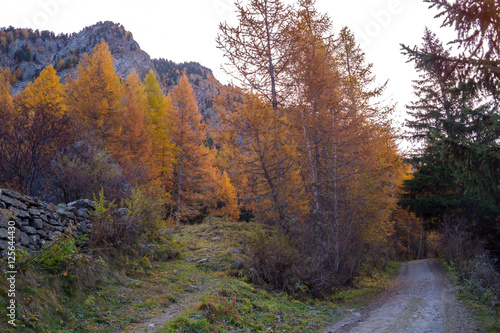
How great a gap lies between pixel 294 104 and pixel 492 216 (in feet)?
47.8

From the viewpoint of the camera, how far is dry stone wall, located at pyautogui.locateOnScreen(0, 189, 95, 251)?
4.66 m

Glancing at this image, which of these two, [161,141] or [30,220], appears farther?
[161,141]

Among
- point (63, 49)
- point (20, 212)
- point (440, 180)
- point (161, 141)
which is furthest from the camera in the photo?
point (63, 49)

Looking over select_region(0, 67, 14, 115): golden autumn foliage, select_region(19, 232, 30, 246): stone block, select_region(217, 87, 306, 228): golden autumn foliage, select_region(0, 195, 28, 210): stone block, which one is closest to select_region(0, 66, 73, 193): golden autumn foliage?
select_region(0, 67, 14, 115): golden autumn foliage

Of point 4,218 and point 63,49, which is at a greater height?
point 63,49

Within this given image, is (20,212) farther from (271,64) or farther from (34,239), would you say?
(271,64)

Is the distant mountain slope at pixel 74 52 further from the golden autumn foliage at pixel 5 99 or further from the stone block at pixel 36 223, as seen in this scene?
the stone block at pixel 36 223

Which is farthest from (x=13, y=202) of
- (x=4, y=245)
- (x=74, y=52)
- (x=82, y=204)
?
(x=74, y=52)

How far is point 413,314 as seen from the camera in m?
7.00

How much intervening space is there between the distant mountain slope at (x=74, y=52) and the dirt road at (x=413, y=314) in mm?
90939

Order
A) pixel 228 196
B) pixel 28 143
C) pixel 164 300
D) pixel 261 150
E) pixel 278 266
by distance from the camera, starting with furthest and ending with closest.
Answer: pixel 228 196 < pixel 261 150 < pixel 28 143 < pixel 278 266 < pixel 164 300

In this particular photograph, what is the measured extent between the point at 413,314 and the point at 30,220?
9.09 metres

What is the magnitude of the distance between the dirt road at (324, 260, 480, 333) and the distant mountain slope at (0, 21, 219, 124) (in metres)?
90.9

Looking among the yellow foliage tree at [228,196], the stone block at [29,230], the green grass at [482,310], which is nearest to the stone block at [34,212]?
the stone block at [29,230]
